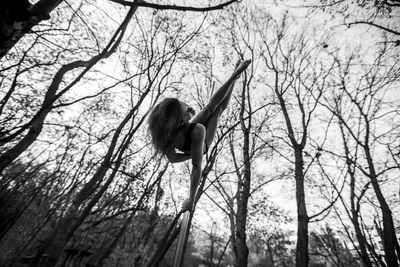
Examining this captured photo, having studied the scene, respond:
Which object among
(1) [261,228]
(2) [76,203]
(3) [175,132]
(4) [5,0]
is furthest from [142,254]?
(4) [5,0]

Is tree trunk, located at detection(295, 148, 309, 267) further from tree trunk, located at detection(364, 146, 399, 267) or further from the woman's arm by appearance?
the woman's arm

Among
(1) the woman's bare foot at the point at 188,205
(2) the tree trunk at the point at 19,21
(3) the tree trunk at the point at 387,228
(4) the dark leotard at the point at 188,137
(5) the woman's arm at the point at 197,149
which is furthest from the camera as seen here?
(3) the tree trunk at the point at 387,228

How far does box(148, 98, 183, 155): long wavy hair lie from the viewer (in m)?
2.24

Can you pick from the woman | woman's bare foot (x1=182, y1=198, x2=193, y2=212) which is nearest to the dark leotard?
the woman

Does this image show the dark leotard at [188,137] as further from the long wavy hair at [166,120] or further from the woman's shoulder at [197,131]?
the long wavy hair at [166,120]

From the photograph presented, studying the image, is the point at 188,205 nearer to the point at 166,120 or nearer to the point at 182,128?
the point at 182,128

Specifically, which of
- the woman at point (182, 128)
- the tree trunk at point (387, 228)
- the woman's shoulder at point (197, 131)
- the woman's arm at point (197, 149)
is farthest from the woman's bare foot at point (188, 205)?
the tree trunk at point (387, 228)

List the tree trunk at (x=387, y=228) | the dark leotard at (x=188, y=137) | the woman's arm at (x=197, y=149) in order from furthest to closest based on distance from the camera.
→ the tree trunk at (x=387, y=228), the dark leotard at (x=188, y=137), the woman's arm at (x=197, y=149)

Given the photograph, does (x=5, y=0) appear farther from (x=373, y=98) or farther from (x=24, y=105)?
(x=373, y=98)

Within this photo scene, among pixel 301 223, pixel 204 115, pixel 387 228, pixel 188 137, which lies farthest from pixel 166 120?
pixel 387 228

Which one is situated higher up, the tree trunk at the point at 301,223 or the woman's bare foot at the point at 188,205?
the tree trunk at the point at 301,223

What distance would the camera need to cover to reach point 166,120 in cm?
224

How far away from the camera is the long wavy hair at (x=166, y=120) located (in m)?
2.24

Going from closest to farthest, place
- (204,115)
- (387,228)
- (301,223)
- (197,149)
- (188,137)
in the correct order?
(197,149)
(188,137)
(204,115)
(387,228)
(301,223)
